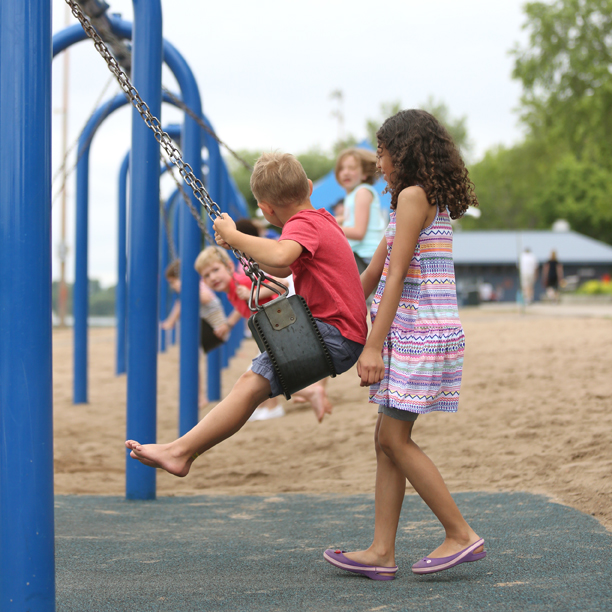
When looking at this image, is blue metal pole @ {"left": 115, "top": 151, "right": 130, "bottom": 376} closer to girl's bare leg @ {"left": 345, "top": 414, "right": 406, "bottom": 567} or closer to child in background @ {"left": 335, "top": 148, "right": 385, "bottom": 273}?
child in background @ {"left": 335, "top": 148, "right": 385, "bottom": 273}

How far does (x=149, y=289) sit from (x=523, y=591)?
2.40m

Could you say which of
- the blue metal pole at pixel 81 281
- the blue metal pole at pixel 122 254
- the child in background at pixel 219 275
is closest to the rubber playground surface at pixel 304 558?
the child in background at pixel 219 275

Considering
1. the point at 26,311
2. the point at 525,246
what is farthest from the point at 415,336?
the point at 525,246

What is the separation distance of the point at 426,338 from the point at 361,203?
2.69 m

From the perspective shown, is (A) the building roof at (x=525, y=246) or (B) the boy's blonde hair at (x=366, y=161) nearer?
(B) the boy's blonde hair at (x=366, y=161)

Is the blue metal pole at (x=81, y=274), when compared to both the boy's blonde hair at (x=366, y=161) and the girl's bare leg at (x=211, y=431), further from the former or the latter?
the girl's bare leg at (x=211, y=431)

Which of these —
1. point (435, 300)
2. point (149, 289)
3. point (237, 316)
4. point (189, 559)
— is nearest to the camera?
point (435, 300)

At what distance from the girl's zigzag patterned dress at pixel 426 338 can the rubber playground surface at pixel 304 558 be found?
1.89ft

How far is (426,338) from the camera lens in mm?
2457

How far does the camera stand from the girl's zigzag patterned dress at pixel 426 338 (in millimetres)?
2439

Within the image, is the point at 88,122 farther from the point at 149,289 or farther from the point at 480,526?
the point at 480,526

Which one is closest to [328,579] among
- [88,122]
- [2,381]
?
[2,381]

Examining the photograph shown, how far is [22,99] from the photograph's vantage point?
1991 mm

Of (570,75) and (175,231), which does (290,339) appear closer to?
(175,231)
